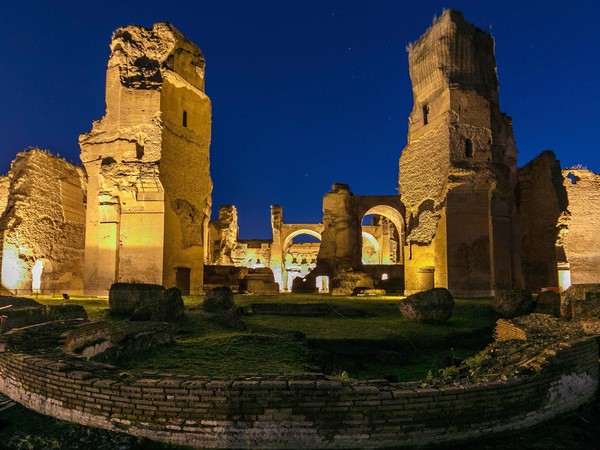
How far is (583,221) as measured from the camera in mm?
25984

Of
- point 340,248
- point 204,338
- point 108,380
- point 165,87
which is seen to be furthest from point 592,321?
point 340,248

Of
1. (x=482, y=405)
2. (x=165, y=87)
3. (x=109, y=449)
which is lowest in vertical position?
(x=109, y=449)


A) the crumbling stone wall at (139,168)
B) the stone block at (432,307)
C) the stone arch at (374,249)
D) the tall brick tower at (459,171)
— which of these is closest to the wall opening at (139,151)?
the crumbling stone wall at (139,168)

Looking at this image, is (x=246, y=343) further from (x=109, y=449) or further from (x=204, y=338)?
(x=109, y=449)

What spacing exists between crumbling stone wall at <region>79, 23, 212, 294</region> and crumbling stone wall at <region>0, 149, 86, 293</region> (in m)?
3.08

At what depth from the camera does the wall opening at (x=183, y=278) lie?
19.7 metres

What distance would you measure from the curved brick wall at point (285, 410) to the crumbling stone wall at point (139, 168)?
13.7 metres

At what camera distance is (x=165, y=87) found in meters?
18.9

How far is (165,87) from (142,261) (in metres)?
6.99

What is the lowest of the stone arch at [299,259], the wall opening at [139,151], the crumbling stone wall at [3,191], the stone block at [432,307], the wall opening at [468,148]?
the stone block at [432,307]

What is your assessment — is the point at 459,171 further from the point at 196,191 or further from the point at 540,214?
the point at 196,191

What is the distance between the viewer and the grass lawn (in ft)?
23.5

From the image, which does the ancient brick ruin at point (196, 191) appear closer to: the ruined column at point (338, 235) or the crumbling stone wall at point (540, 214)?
the crumbling stone wall at point (540, 214)

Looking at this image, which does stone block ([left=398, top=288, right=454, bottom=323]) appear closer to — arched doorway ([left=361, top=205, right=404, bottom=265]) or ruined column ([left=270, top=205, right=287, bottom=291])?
arched doorway ([left=361, top=205, right=404, bottom=265])
